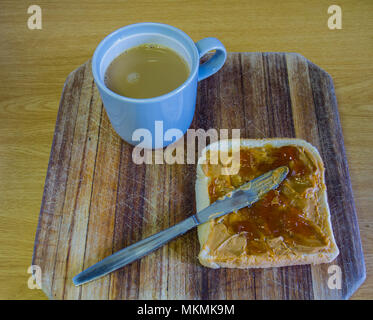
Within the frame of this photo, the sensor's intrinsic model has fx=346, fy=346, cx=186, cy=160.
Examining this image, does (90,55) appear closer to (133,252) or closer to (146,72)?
(146,72)

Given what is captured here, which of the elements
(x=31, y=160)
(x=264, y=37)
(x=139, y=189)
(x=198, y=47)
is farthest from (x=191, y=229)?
(x=264, y=37)

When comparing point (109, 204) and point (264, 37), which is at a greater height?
point (264, 37)

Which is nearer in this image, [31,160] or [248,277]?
[248,277]

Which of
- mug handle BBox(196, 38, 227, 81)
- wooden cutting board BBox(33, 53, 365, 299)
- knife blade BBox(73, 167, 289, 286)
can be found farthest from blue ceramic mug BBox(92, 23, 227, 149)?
knife blade BBox(73, 167, 289, 286)

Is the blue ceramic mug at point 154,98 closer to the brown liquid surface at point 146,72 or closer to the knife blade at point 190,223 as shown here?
the brown liquid surface at point 146,72

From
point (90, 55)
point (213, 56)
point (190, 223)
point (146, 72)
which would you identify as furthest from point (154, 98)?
point (90, 55)
